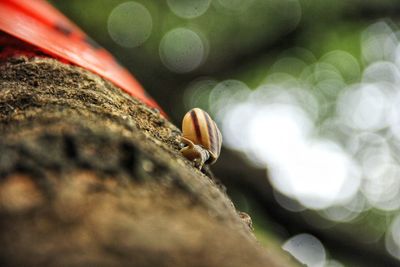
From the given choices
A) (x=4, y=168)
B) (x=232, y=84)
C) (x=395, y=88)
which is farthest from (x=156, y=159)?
(x=395, y=88)

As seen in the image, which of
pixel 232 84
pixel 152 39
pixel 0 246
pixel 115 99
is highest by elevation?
pixel 232 84

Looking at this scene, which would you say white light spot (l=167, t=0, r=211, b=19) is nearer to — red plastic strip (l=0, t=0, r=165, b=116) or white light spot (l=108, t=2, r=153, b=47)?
white light spot (l=108, t=2, r=153, b=47)

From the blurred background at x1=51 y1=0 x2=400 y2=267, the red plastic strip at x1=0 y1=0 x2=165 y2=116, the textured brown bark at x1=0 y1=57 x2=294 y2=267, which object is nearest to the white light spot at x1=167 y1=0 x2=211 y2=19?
the blurred background at x1=51 y1=0 x2=400 y2=267

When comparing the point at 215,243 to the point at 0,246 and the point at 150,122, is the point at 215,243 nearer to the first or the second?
the point at 0,246

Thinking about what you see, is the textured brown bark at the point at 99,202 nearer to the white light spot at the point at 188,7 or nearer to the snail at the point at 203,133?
the snail at the point at 203,133

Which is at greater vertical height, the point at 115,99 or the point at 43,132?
the point at 115,99

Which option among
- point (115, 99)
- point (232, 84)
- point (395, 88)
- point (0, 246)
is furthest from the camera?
point (395, 88)

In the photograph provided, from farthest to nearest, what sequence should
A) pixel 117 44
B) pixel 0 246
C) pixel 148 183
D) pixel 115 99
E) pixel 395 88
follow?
pixel 395 88, pixel 117 44, pixel 115 99, pixel 148 183, pixel 0 246
